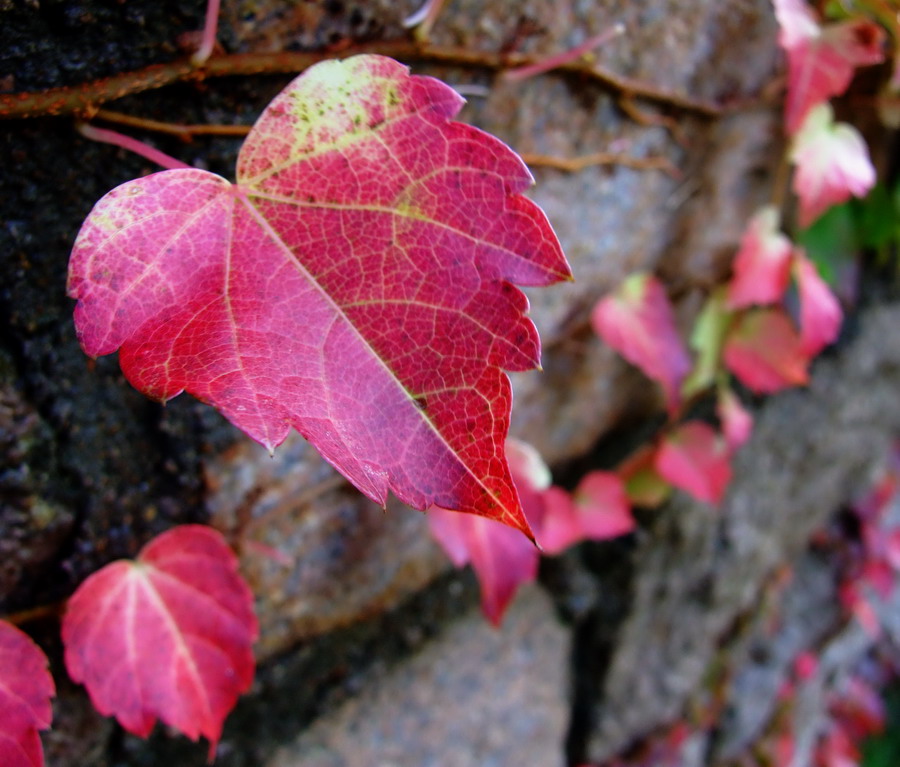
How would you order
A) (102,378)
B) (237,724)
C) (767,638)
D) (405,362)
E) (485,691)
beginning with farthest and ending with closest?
(767,638)
(485,691)
(237,724)
(102,378)
(405,362)

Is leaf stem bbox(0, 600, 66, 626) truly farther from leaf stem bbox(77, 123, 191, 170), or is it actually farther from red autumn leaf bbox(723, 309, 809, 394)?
red autumn leaf bbox(723, 309, 809, 394)

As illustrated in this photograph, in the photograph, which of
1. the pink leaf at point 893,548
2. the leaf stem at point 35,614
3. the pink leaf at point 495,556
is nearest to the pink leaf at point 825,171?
the pink leaf at point 495,556

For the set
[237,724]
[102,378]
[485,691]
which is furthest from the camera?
[485,691]

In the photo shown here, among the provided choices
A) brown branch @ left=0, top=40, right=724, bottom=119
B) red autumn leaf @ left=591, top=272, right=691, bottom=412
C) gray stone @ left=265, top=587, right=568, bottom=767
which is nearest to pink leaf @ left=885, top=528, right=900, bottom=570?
gray stone @ left=265, top=587, right=568, bottom=767

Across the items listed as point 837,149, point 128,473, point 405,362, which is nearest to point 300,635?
point 128,473

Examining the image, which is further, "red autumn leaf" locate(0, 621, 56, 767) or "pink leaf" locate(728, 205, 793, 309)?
"pink leaf" locate(728, 205, 793, 309)

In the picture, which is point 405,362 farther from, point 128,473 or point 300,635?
point 300,635

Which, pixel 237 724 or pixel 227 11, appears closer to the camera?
pixel 227 11

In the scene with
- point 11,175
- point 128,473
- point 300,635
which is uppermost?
point 11,175
